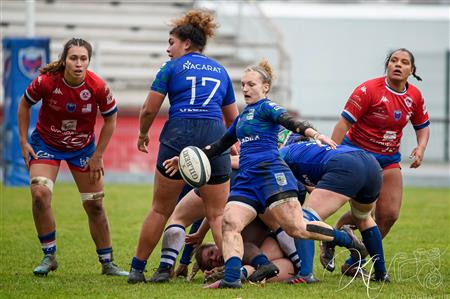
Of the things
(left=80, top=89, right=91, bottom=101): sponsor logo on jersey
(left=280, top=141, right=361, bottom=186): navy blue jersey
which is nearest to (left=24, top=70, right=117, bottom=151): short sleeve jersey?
(left=80, top=89, right=91, bottom=101): sponsor logo on jersey

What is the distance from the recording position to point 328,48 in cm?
2917

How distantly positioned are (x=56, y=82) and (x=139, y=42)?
58.6 feet

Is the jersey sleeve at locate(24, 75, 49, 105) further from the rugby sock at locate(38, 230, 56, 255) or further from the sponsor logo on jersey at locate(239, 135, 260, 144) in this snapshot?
the sponsor logo on jersey at locate(239, 135, 260, 144)

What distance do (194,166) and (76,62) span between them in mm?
1721

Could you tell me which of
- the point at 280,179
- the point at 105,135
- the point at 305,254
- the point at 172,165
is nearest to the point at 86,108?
the point at 105,135

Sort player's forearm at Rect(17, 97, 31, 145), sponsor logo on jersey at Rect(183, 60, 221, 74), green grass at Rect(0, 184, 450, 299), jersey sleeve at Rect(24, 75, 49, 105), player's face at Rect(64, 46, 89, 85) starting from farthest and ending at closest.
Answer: player's forearm at Rect(17, 97, 31, 145), jersey sleeve at Rect(24, 75, 49, 105), player's face at Rect(64, 46, 89, 85), sponsor logo on jersey at Rect(183, 60, 221, 74), green grass at Rect(0, 184, 450, 299)

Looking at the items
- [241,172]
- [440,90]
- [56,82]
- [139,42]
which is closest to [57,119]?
[56,82]

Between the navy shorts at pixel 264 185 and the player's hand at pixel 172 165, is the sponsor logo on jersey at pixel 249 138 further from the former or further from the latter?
the player's hand at pixel 172 165

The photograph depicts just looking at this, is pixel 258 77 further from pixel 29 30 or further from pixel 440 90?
pixel 440 90

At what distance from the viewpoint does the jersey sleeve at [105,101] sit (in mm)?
8992

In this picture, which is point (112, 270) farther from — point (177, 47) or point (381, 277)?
point (381, 277)

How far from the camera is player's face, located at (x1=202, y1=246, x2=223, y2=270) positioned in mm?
8570

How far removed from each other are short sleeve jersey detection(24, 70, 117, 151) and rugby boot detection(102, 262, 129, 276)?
3.58 ft

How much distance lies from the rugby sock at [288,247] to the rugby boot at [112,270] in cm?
146
